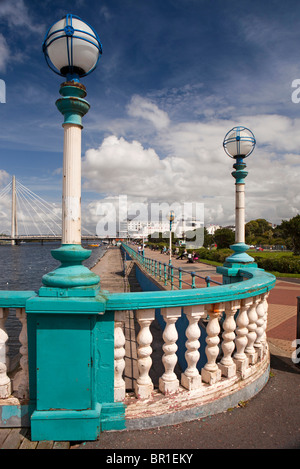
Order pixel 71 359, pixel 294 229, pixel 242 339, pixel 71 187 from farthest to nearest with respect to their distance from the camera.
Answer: pixel 294 229 < pixel 242 339 < pixel 71 187 < pixel 71 359

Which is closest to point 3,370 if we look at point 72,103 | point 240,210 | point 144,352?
point 144,352

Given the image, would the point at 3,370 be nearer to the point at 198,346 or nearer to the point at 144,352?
the point at 144,352

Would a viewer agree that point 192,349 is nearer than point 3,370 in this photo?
No

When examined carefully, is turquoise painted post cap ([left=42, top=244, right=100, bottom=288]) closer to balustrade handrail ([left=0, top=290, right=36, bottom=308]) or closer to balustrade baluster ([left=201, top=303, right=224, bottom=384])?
balustrade handrail ([left=0, top=290, right=36, bottom=308])

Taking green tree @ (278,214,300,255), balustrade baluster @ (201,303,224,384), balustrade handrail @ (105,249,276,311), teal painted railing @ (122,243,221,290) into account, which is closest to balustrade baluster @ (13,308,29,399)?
balustrade handrail @ (105,249,276,311)

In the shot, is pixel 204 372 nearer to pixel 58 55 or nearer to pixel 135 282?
pixel 58 55

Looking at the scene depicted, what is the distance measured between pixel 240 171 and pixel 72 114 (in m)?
2.74

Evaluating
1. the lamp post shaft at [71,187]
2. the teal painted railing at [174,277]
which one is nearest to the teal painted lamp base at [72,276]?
the lamp post shaft at [71,187]

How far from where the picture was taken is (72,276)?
8.18 feet

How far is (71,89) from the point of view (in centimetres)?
268

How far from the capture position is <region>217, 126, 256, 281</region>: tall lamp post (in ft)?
14.6

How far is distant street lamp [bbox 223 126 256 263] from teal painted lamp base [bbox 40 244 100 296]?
103 inches

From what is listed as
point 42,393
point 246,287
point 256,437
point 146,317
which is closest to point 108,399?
point 42,393

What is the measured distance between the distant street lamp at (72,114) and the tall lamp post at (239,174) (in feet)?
8.10
